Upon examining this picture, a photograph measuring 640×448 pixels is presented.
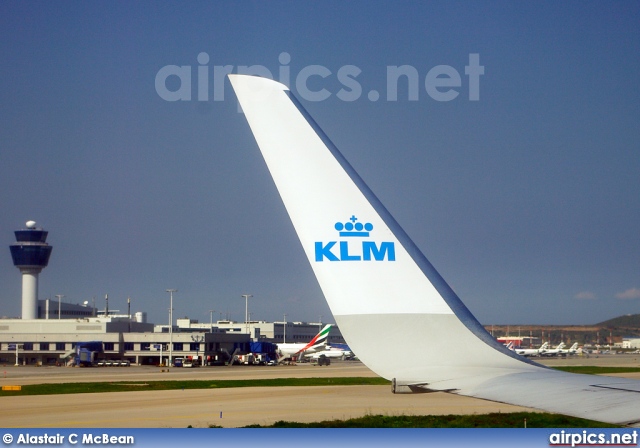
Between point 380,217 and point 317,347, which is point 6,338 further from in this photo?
point 380,217

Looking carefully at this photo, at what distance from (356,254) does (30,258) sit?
522ft

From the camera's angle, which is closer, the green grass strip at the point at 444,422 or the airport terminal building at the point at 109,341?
the green grass strip at the point at 444,422

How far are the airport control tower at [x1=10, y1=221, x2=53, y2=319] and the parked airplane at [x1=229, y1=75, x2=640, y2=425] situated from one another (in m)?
156

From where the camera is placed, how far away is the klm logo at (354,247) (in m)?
8.44

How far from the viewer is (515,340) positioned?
145 meters

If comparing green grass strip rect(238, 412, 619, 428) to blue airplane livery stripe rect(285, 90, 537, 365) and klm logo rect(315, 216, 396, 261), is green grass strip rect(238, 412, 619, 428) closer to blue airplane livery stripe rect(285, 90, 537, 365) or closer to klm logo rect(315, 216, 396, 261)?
blue airplane livery stripe rect(285, 90, 537, 365)

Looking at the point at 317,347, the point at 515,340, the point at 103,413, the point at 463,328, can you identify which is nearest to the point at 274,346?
the point at 317,347

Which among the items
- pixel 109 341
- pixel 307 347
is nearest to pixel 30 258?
pixel 109 341

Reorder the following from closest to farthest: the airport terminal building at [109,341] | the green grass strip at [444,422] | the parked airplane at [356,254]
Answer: the parked airplane at [356,254]
the green grass strip at [444,422]
the airport terminal building at [109,341]

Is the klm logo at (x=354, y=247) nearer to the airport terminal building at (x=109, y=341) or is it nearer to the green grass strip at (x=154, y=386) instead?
the green grass strip at (x=154, y=386)

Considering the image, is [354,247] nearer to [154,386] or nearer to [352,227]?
[352,227]

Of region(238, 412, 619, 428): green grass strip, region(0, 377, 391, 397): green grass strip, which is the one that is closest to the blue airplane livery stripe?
region(238, 412, 619, 428): green grass strip

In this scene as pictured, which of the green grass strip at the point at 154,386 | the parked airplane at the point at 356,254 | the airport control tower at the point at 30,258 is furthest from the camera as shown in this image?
the airport control tower at the point at 30,258

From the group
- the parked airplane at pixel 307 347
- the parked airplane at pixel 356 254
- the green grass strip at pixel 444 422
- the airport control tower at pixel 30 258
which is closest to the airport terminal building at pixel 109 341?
the parked airplane at pixel 307 347
